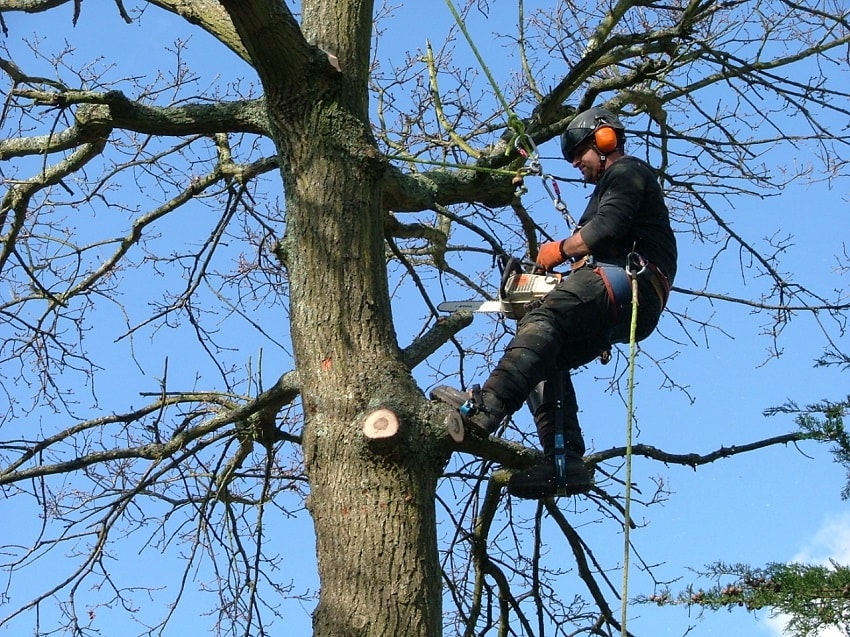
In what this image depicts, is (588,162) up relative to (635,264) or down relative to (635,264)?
up

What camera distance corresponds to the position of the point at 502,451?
13.1ft

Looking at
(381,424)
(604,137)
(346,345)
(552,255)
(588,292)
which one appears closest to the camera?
(381,424)

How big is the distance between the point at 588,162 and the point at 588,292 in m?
0.70

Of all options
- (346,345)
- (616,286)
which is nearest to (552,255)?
(616,286)

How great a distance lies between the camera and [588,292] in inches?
158

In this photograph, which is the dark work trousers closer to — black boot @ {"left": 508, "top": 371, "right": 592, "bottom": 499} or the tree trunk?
black boot @ {"left": 508, "top": 371, "right": 592, "bottom": 499}

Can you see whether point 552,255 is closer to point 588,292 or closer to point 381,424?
point 588,292

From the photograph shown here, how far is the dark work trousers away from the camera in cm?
384

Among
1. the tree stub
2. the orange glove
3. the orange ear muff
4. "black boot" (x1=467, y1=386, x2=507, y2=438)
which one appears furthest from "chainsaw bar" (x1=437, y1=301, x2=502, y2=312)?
the tree stub

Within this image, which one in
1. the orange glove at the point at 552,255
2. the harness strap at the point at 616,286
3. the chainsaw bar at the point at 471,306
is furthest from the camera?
the chainsaw bar at the point at 471,306

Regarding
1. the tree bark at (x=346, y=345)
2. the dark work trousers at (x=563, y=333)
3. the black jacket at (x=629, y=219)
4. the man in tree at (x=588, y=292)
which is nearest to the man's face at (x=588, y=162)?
the man in tree at (x=588, y=292)

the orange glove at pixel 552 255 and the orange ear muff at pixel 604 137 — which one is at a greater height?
the orange ear muff at pixel 604 137

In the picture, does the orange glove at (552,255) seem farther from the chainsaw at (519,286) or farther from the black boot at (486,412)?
the black boot at (486,412)

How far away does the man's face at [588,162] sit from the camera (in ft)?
14.5
